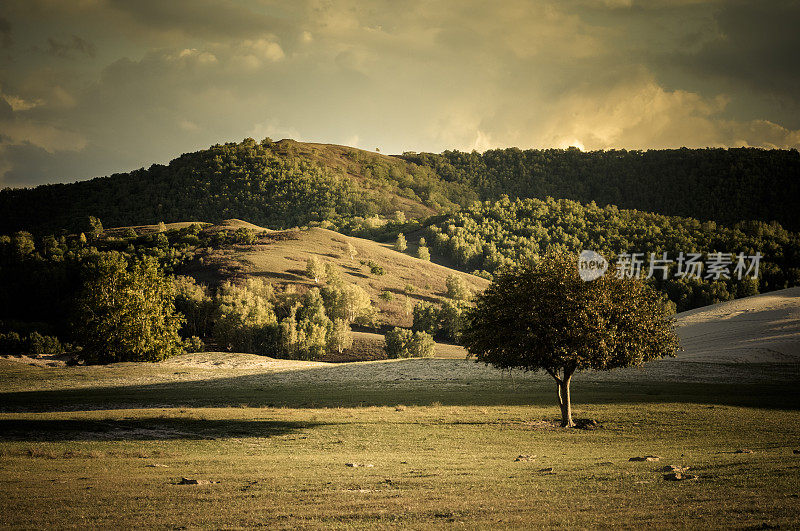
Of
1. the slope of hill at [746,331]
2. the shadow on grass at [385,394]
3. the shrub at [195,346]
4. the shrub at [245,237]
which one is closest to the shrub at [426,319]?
the shrub at [195,346]

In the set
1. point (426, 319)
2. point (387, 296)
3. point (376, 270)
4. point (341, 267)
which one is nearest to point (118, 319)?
point (426, 319)

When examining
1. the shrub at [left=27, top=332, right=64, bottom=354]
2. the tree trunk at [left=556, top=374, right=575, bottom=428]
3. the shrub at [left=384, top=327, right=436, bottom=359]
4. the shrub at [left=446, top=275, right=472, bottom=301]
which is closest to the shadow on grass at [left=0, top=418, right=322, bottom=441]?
the tree trunk at [left=556, top=374, right=575, bottom=428]

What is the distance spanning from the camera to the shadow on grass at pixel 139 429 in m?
27.3

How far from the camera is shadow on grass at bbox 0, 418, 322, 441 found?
27281mm

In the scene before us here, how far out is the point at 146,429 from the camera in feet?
100

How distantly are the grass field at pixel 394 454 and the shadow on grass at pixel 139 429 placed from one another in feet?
0.36

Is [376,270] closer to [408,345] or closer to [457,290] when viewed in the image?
[457,290]

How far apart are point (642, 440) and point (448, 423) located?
1042 cm

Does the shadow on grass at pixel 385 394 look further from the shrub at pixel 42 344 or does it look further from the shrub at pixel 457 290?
the shrub at pixel 457 290

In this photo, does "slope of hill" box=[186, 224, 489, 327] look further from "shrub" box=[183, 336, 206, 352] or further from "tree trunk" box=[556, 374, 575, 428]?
"tree trunk" box=[556, 374, 575, 428]

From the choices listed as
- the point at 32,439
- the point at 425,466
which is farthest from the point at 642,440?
the point at 32,439

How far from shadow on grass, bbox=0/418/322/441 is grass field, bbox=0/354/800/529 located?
0.11 meters

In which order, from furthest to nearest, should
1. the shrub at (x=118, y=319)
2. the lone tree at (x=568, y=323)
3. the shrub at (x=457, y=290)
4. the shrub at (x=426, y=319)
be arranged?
the shrub at (x=457, y=290) → the shrub at (x=426, y=319) → the shrub at (x=118, y=319) → the lone tree at (x=568, y=323)

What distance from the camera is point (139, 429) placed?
99.6ft
